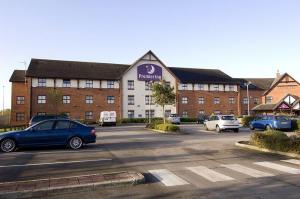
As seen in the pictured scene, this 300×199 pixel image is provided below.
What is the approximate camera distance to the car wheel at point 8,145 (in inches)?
567

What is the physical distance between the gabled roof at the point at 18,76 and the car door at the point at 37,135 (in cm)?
3979

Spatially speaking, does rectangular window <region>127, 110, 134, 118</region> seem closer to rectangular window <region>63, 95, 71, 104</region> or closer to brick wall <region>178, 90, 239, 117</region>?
brick wall <region>178, 90, 239, 117</region>

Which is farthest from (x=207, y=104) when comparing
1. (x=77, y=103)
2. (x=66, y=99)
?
(x=66, y=99)

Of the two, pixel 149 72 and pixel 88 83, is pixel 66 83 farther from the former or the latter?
pixel 149 72

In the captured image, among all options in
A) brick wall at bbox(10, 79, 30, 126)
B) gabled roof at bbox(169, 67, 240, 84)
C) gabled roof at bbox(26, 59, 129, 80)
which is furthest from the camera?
gabled roof at bbox(169, 67, 240, 84)

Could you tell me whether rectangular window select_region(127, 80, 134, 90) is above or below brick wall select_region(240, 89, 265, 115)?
above

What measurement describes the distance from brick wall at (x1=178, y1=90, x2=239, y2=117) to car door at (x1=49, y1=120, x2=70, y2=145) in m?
44.9

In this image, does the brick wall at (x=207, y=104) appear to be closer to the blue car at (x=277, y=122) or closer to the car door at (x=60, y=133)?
the blue car at (x=277, y=122)

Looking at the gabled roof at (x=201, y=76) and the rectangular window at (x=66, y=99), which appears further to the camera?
the gabled roof at (x=201, y=76)

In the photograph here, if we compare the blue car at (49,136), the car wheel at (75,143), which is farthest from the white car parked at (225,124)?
the car wheel at (75,143)

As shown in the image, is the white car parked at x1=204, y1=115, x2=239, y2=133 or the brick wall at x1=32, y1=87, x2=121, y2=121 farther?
the brick wall at x1=32, y1=87, x2=121, y2=121

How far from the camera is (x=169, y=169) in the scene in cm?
959

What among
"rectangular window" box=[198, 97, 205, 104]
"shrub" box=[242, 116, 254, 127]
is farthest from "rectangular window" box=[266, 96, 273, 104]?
"shrub" box=[242, 116, 254, 127]

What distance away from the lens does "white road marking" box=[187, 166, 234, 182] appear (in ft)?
26.7
